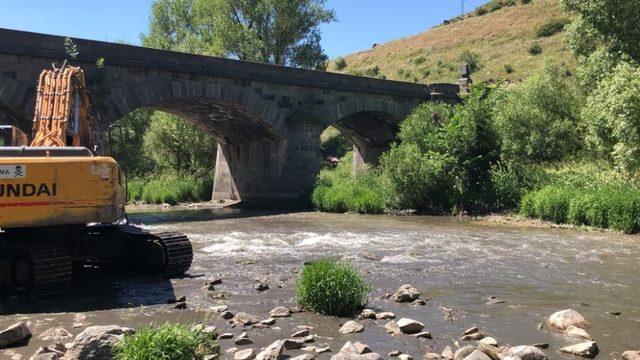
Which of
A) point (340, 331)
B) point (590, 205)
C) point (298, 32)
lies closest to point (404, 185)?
point (590, 205)

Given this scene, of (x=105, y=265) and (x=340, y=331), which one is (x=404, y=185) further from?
(x=340, y=331)

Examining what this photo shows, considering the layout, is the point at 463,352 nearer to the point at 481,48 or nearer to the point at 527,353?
the point at 527,353

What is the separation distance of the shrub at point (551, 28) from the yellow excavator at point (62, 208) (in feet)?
213

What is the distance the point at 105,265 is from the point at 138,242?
1049mm

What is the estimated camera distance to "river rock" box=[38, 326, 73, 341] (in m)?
6.45

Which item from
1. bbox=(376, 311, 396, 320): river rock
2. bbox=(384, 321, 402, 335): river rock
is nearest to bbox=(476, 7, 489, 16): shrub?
bbox=(376, 311, 396, 320): river rock

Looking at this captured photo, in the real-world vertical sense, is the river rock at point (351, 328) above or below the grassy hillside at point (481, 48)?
below

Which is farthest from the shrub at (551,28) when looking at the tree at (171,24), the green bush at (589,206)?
the green bush at (589,206)

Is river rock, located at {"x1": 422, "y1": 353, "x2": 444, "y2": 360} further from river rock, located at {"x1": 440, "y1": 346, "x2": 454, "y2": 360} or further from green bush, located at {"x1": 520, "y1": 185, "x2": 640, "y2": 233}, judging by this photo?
green bush, located at {"x1": 520, "y1": 185, "x2": 640, "y2": 233}

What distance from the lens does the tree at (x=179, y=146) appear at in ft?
120

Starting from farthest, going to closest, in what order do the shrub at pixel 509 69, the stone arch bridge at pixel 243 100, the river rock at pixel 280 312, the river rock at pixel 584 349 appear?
the shrub at pixel 509 69 → the stone arch bridge at pixel 243 100 → the river rock at pixel 280 312 → the river rock at pixel 584 349

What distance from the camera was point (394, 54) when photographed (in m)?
84.1

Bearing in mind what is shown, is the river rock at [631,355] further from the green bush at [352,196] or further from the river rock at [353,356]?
the green bush at [352,196]

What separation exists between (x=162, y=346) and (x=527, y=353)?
3189mm
